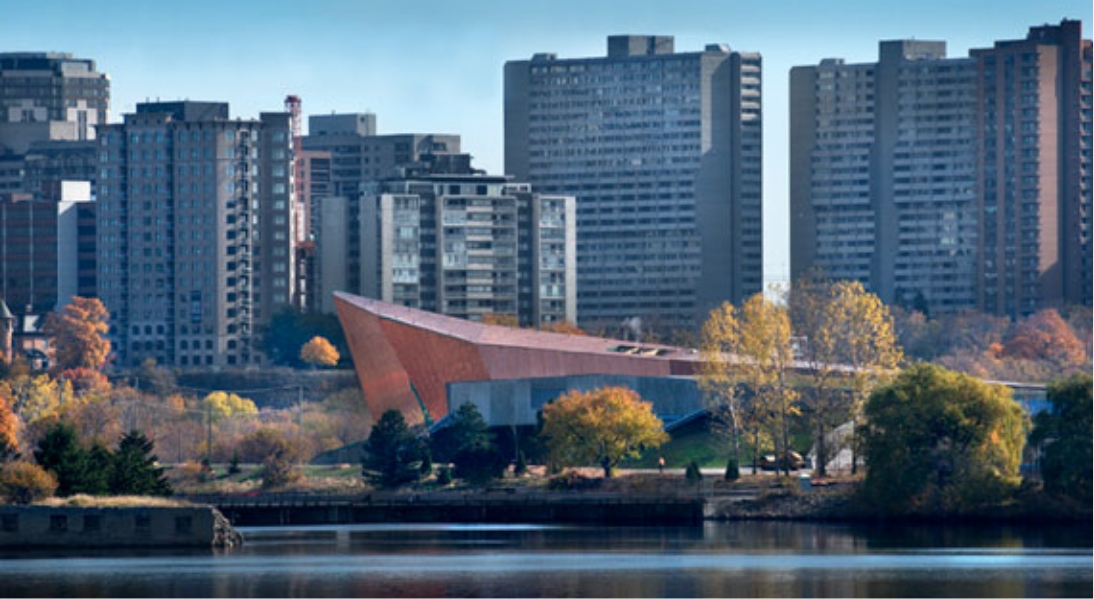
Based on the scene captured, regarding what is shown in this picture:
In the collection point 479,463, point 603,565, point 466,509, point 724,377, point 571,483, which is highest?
point 724,377

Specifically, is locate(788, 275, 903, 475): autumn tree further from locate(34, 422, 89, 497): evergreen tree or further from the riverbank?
locate(34, 422, 89, 497): evergreen tree

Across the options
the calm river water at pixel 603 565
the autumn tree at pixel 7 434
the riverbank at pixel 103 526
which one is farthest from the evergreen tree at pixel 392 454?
the riverbank at pixel 103 526

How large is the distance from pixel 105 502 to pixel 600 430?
1392 inches

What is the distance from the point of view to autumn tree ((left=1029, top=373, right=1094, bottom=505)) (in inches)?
5074

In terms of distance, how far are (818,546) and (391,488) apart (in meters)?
34.3

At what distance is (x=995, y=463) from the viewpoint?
132m

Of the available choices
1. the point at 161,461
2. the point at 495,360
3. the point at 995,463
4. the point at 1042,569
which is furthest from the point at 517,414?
the point at 1042,569

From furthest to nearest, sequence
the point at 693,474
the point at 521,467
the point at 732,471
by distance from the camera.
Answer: the point at 521,467
the point at 732,471
the point at 693,474

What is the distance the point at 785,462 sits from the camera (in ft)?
479

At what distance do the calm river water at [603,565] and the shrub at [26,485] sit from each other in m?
5.01

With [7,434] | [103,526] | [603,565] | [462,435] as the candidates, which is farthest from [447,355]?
[603,565]

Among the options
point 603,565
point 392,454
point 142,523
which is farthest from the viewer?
point 392,454

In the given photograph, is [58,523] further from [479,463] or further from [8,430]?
[8,430]

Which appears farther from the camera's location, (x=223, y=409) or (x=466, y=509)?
(x=223, y=409)
